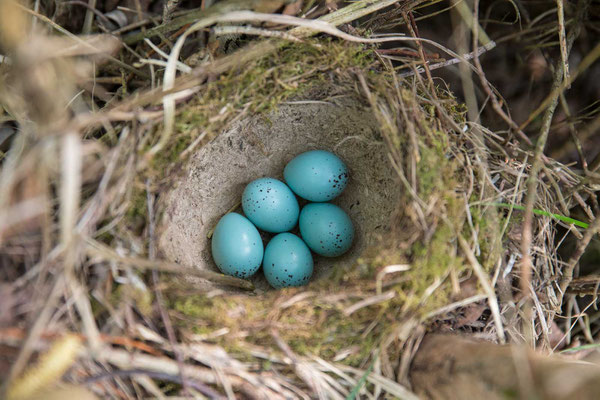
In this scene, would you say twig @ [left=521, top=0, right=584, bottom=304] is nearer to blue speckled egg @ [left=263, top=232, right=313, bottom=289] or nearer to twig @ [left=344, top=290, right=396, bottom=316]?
twig @ [left=344, top=290, right=396, bottom=316]

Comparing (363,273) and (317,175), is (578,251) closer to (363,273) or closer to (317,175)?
(363,273)

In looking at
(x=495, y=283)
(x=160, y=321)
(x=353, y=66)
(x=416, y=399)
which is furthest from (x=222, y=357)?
(x=353, y=66)

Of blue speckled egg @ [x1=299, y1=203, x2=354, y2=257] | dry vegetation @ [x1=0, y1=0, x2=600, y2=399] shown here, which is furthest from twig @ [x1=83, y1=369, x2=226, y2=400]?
blue speckled egg @ [x1=299, y1=203, x2=354, y2=257]

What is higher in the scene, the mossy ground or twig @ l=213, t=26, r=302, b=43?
twig @ l=213, t=26, r=302, b=43

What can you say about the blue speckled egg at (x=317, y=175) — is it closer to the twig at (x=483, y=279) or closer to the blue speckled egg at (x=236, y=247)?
the blue speckled egg at (x=236, y=247)

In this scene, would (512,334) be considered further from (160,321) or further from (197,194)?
(197,194)

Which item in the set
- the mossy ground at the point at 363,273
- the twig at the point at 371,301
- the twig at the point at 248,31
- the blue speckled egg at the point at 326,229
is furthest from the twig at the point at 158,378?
the twig at the point at 248,31
